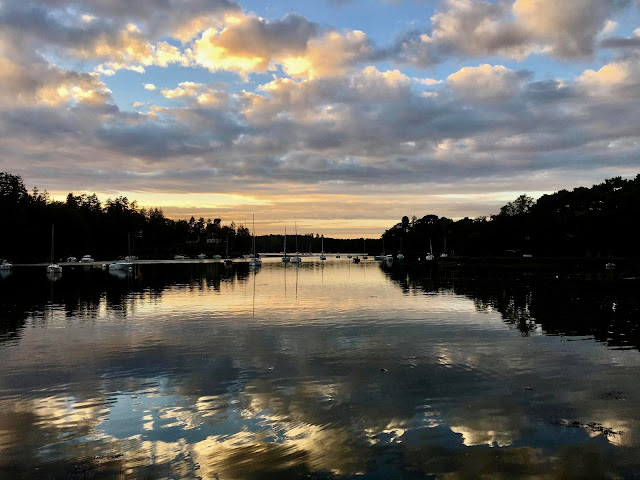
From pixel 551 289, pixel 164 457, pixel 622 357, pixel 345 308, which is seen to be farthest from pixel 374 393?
pixel 551 289

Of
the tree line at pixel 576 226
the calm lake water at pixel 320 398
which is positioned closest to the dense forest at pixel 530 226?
the tree line at pixel 576 226

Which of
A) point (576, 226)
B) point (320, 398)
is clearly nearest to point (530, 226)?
point (576, 226)

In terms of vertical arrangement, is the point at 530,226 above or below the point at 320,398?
above

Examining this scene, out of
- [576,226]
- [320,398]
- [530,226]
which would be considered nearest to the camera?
A: [320,398]

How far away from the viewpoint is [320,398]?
16078mm

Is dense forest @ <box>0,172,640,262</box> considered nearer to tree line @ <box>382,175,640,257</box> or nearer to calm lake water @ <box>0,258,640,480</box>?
tree line @ <box>382,175,640,257</box>

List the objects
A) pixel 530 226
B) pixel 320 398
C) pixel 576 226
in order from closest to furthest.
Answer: pixel 320 398, pixel 576 226, pixel 530 226

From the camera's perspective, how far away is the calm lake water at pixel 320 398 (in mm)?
11305

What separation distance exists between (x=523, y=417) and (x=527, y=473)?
11.9 feet

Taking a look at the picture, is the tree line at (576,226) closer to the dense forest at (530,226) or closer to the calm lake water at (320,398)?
the dense forest at (530,226)

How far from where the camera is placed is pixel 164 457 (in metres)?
11.5

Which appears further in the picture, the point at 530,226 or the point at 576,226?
the point at 530,226

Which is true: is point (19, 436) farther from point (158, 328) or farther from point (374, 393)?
point (158, 328)

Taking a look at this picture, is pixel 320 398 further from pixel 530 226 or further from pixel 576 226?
pixel 530 226
